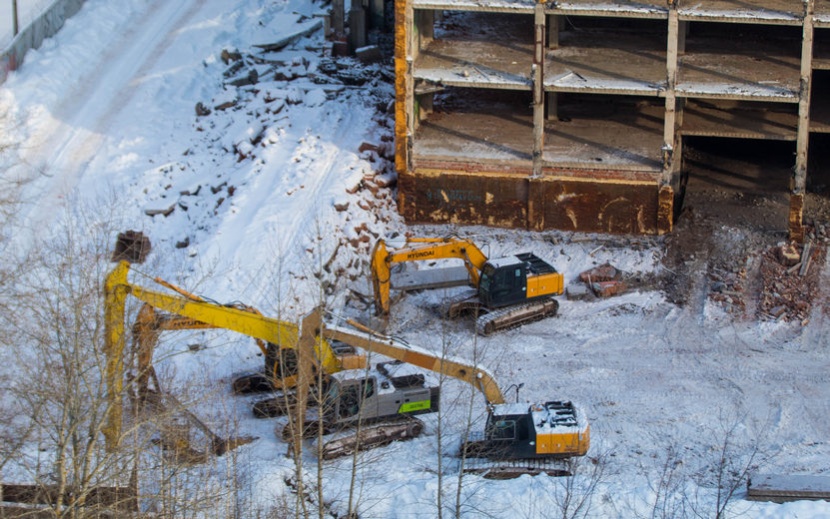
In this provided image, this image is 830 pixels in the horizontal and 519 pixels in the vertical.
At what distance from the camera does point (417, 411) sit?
2595 centimetres

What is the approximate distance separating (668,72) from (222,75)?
1251 cm

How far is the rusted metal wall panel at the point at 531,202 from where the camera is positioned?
3241 cm

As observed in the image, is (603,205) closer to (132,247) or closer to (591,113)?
(591,113)

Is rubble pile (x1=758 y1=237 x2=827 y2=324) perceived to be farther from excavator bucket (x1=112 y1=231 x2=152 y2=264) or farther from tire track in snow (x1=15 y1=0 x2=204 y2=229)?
tire track in snow (x1=15 y1=0 x2=204 y2=229)

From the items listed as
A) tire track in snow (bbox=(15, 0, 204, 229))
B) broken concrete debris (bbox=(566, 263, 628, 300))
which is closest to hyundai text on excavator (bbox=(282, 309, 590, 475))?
broken concrete debris (bbox=(566, 263, 628, 300))

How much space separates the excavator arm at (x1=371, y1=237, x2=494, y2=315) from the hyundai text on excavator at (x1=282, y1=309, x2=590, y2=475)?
2.95 meters

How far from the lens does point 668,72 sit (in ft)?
104

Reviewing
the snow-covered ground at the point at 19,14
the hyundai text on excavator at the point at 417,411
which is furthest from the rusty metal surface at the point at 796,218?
the snow-covered ground at the point at 19,14

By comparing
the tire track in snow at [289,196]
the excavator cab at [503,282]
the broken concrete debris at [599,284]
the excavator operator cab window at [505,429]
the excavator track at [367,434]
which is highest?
the tire track in snow at [289,196]

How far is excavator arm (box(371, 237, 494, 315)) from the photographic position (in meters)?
29.0

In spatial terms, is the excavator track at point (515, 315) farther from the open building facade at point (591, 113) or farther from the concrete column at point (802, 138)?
the concrete column at point (802, 138)

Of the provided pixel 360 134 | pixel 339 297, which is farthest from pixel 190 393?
pixel 360 134

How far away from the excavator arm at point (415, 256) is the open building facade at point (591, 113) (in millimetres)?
3271

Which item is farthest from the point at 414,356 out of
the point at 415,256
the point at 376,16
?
the point at 376,16
